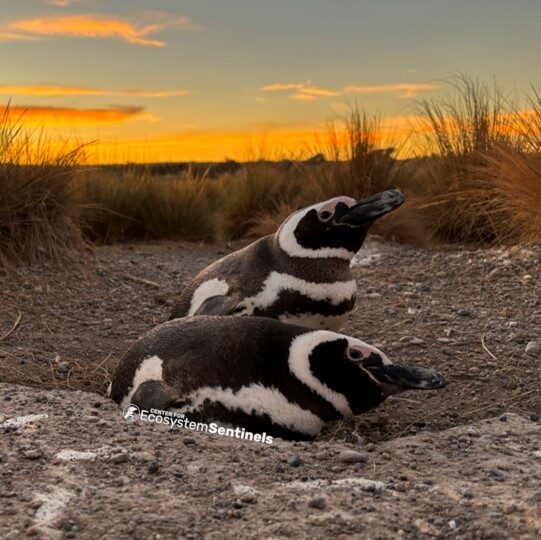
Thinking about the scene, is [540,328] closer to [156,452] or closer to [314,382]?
[314,382]

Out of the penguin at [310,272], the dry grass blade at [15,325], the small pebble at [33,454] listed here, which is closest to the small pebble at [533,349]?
the penguin at [310,272]

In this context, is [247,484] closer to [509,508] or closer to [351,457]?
[351,457]

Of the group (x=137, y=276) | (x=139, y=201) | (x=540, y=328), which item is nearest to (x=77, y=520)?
(x=540, y=328)

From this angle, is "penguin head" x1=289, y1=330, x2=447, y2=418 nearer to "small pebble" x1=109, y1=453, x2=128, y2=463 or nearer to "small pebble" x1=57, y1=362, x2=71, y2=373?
"small pebble" x1=109, y1=453, x2=128, y2=463

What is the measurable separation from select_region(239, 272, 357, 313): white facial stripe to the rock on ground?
32.4 inches

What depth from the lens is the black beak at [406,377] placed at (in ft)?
9.52

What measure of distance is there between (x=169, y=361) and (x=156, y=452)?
1.62 feet

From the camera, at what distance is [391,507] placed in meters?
2.29

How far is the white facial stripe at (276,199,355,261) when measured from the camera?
367cm

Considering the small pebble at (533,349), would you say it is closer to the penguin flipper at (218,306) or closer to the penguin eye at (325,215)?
the penguin eye at (325,215)

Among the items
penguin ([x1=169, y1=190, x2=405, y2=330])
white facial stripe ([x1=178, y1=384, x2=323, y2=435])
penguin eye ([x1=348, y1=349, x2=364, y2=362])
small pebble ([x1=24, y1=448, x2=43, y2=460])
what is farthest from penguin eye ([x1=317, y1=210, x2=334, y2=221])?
small pebble ([x1=24, y1=448, x2=43, y2=460])

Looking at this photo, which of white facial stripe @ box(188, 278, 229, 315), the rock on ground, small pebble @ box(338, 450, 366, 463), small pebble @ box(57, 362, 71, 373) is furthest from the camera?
small pebble @ box(57, 362, 71, 373)

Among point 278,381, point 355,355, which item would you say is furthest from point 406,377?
point 278,381

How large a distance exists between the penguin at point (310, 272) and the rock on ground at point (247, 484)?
82 centimetres
